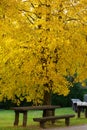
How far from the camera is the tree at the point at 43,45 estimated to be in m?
18.1

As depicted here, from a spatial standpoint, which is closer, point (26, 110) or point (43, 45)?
point (43, 45)

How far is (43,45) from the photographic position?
1794 cm

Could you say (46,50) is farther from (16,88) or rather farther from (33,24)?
(16,88)

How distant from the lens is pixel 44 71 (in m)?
18.5

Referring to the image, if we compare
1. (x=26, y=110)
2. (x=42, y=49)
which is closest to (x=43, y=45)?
(x=42, y=49)

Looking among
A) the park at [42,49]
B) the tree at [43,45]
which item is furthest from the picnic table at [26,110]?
the tree at [43,45]

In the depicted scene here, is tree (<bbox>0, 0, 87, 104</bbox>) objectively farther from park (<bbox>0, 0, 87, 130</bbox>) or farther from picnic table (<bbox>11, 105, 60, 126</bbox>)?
picnic table (<bbox>11, 105, 60, 126</bbox>)

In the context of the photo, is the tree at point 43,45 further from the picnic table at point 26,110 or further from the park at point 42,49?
the picnic table at point 26,110

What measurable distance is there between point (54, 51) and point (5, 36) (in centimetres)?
226

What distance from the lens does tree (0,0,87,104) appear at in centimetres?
1808

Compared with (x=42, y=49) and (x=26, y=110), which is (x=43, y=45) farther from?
(x=26, y=110)

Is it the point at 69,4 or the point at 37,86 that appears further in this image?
the point at 37,86

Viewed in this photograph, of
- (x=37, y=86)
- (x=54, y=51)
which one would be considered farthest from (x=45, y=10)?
(x=37, y=86)

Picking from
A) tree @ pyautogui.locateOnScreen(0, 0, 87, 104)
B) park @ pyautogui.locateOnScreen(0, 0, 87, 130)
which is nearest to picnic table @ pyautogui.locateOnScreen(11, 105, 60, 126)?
park @ pyautogui.locateOnScreen(0, 0, 87, 130)
